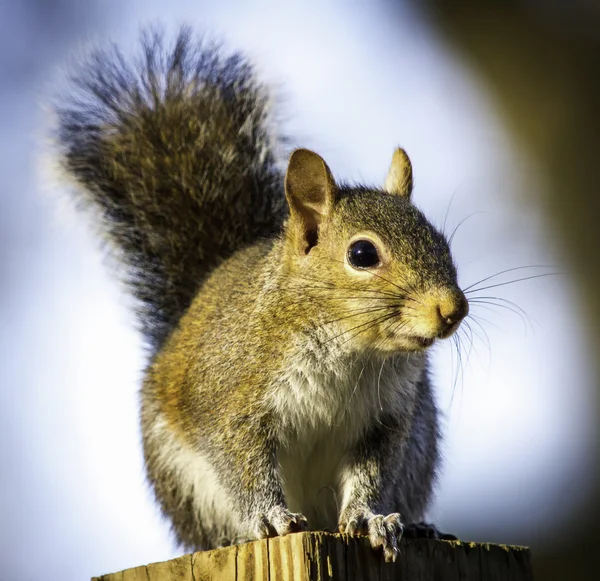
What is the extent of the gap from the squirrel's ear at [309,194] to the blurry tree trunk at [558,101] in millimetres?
2137

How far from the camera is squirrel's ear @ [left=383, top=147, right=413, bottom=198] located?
11.5ft

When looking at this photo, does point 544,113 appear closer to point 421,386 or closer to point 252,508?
point 421,386

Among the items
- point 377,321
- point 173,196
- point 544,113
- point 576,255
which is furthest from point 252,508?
point 544,113

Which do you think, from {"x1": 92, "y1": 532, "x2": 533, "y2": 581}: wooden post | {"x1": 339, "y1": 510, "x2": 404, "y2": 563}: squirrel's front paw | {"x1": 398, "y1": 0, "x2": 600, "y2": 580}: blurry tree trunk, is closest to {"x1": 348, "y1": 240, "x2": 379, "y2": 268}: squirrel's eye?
{"x1": 339, "y1": 510, "x2": 404, "y2": 563}: squirrel's front paw

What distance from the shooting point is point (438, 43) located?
5332 mm

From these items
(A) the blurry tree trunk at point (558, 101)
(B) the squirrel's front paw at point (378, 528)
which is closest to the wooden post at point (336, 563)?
(B) the squirrel's front paw at point (378, 528)

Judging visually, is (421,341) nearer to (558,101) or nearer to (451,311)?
(451,311)

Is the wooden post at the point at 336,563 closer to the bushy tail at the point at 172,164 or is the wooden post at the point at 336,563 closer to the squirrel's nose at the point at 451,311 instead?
the squirrel's nose at the point at 451,311

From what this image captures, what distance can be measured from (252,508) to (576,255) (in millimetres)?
2645

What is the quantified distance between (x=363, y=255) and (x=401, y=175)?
25.3 inches

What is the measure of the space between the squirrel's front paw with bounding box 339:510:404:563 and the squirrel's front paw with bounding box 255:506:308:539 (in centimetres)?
17

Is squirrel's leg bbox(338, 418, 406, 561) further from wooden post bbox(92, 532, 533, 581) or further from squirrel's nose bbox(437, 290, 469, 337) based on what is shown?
squirrel's nose bbox(437, 290, 469, 337)

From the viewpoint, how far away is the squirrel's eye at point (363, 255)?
9.75 ft

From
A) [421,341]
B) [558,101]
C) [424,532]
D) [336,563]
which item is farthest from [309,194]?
[558,101]
